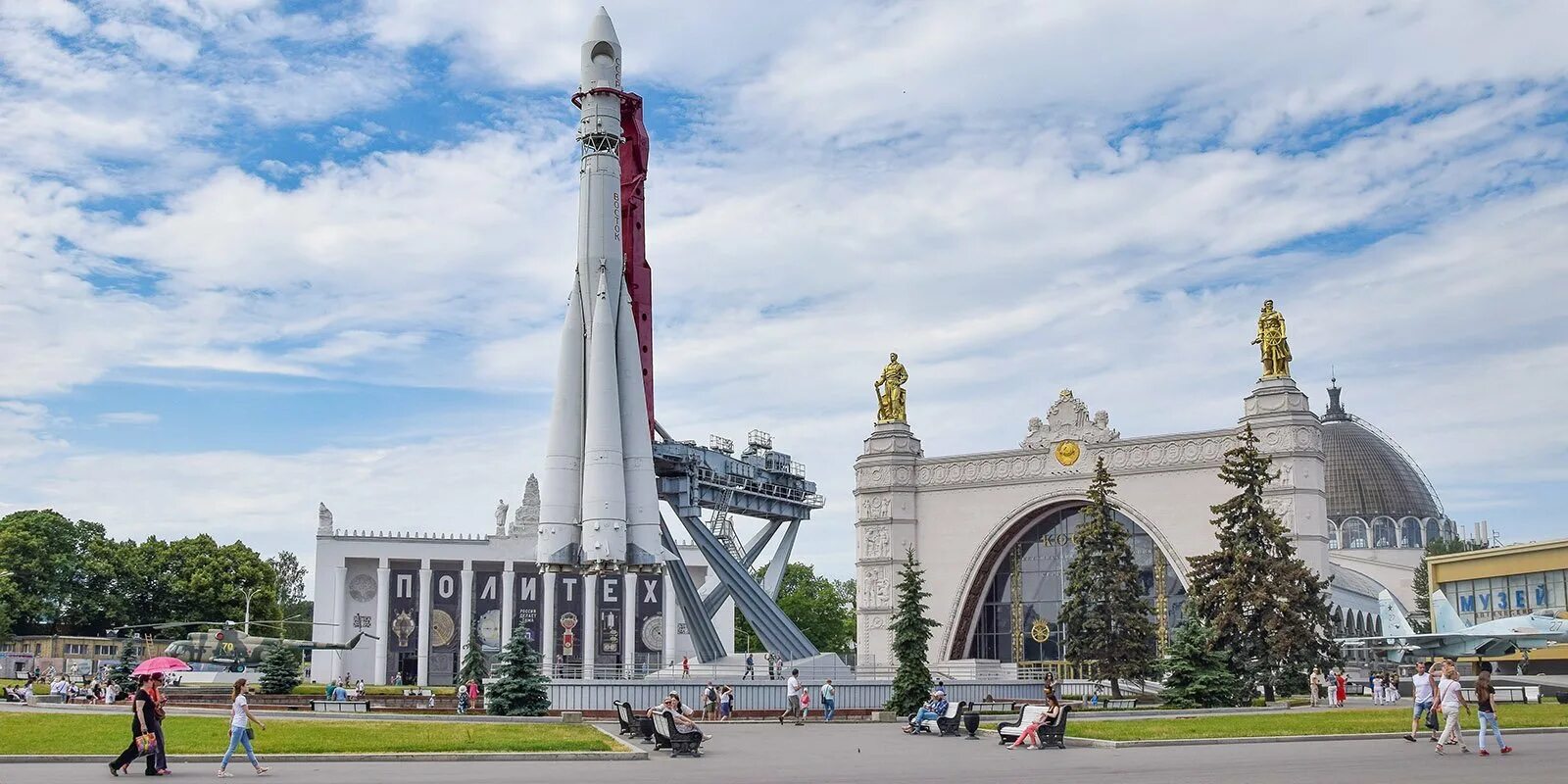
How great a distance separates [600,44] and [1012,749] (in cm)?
2789

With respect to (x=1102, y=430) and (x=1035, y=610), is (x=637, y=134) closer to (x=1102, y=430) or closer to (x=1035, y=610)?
(x=1102, y=430)

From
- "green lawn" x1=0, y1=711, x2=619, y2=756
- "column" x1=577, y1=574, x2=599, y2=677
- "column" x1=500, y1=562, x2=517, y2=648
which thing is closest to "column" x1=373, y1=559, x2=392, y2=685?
"column" x1=500, y1=562, x2=517, y2=648

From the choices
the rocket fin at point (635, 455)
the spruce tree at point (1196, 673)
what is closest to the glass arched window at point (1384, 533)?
→ the spruce tree at point (1196, 673)

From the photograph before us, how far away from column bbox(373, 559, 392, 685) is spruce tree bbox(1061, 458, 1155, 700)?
32.4m

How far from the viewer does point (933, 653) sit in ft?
167

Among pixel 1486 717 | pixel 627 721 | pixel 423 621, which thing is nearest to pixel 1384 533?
pixel 423 621

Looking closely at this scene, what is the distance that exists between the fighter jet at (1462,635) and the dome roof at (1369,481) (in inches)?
1640

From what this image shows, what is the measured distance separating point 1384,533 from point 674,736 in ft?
271

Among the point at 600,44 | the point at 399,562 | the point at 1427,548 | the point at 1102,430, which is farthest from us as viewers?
the point at 1427,548

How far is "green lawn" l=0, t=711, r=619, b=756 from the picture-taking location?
59.8 feet

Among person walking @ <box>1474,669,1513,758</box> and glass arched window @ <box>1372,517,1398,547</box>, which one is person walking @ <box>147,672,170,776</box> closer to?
Answer: person walking @ <box>1474,669,1513,758</box>

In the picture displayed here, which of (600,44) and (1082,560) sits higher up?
(600,44)

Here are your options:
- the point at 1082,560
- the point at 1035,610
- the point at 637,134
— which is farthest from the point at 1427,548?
the point at 637,134

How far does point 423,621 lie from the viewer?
59781 mm
